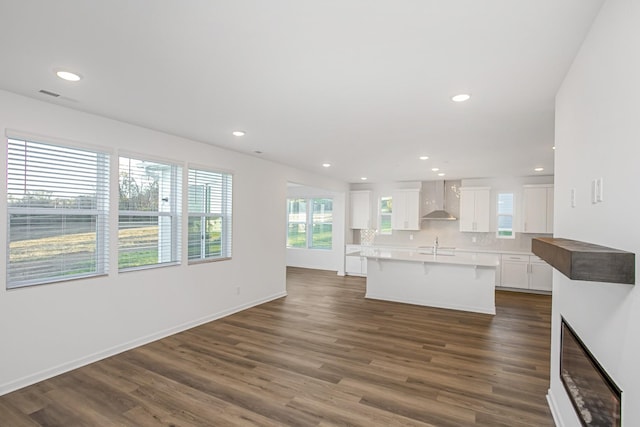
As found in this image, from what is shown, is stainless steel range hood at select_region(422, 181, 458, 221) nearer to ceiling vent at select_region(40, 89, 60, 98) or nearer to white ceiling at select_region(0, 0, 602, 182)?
white ceiling at select_region(0, 0, 602, 182)

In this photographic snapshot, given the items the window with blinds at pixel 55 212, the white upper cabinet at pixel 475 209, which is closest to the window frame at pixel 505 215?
the white upper cabinet at pixel 475 209

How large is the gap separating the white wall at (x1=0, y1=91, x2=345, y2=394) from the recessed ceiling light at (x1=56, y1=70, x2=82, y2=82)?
0.81 meters

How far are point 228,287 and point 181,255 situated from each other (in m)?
1.04

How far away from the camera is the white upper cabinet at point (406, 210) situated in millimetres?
8477

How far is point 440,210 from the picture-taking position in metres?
8.29

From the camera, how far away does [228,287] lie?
5293 mm

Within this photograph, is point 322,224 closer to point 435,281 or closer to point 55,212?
point 435,281

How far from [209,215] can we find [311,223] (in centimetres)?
555

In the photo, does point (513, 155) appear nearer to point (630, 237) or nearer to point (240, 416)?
point (630, 237)

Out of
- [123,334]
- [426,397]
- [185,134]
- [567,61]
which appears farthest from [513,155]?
[123,334]

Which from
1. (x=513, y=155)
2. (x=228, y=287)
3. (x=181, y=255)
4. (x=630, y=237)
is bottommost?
(x=228, y=287)

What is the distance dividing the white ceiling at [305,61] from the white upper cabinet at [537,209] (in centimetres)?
391

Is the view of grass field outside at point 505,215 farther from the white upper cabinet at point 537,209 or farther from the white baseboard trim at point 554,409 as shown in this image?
the white baseboard trim at point 554,409

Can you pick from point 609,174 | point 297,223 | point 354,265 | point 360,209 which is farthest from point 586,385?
point 297,223
